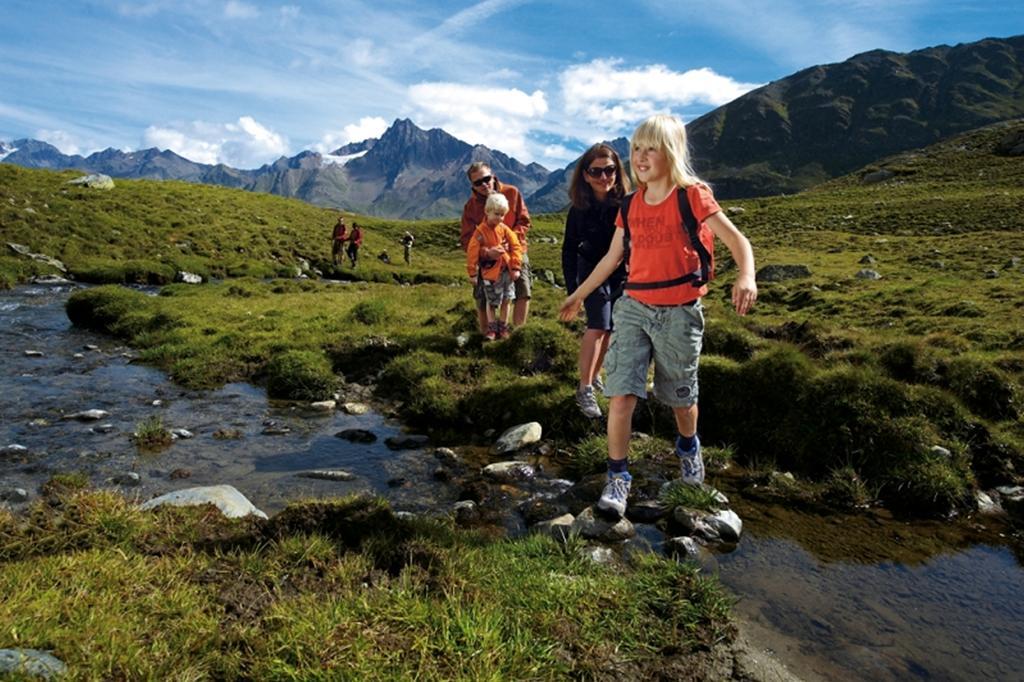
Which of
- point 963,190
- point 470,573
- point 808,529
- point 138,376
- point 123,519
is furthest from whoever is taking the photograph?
point 963,190

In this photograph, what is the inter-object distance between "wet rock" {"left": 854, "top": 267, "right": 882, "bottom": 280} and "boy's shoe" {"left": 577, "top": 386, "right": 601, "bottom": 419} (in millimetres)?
19719

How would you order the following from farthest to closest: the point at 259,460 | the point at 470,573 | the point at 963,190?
the point at 963,190, the point at 259,460, the point at 470,573

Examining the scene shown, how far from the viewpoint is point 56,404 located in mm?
10070

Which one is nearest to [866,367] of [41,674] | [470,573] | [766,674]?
[766,674]

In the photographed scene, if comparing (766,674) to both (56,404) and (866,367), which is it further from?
(56,404)

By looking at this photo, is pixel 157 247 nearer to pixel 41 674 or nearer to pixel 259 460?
pixel 259 460

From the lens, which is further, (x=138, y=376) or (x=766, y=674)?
(x=138, y=376)

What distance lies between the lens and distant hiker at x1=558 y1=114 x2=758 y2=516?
5711 mm

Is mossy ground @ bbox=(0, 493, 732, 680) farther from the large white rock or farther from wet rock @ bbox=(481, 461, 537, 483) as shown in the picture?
wet rock @ bbox=(481, 461, 537, 483)

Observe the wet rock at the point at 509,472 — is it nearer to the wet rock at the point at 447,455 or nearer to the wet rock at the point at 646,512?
the wet rock at the point at 447,455

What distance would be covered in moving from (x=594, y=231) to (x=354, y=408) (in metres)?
5.51

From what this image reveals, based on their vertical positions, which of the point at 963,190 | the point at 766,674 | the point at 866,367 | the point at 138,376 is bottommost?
the point at 138,376

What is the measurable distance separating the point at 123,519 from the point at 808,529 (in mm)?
6552

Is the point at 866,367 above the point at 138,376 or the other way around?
above
